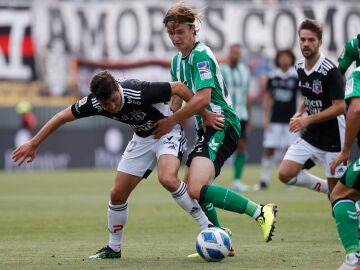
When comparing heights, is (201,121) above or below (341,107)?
above

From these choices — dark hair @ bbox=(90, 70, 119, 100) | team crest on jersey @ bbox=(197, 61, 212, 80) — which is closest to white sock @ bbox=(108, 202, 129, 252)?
dark hair @ bbox=(90, 70, 119, 100)

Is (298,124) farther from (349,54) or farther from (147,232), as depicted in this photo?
(147,232)

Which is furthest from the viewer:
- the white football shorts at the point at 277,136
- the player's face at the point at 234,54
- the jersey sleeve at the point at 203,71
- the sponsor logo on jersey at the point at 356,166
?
the white football shorts at the point at 277,136

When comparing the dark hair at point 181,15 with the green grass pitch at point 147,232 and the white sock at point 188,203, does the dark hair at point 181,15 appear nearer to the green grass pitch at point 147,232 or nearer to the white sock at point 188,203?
the white sock at point 188,203

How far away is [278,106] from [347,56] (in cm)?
850

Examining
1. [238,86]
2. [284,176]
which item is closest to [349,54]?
[284,176]

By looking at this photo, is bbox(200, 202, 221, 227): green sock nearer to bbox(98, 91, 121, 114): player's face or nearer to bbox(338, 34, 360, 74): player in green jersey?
bbox(98, 91, 121, 114): player's face

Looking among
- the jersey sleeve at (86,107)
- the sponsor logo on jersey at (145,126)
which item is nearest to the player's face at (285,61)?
the sponsor logo on jersey at (145,126)

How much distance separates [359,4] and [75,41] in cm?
1088

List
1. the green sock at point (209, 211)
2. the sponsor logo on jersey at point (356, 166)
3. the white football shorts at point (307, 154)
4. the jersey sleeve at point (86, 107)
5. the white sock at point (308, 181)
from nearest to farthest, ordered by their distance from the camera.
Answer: the sponsor logo on jersey at point (356, 166)
the jersey sleeve at point (86, 107)
the green sock at point (209, 211)
the white football shorts at point (307, 154)
the white sock at point (308, 181)

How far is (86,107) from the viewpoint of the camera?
8648 millimetres

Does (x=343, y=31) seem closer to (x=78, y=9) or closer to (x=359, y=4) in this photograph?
(x=359, y=4)

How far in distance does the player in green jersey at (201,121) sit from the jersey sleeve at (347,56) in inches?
72.1

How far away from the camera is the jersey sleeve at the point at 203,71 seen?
890 cm
